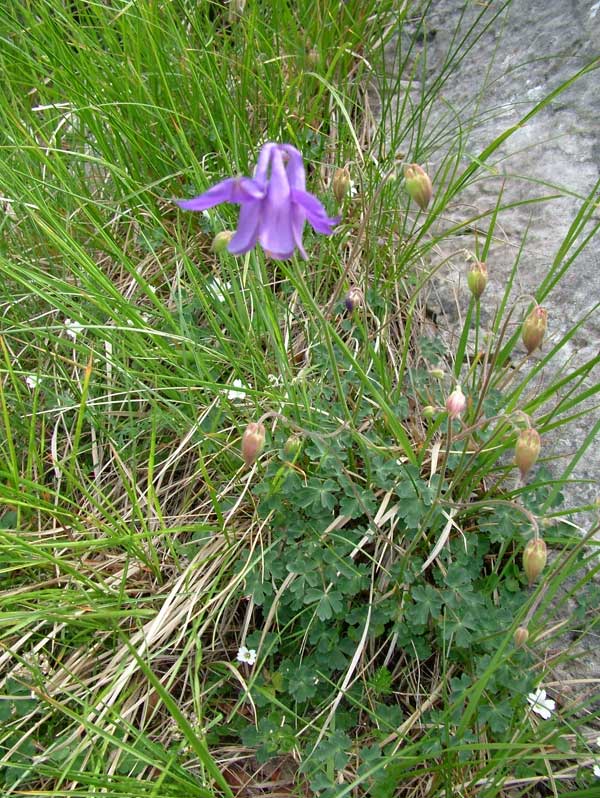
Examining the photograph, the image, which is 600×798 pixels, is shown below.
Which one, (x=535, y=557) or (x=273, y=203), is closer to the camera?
(x=273, y=203)

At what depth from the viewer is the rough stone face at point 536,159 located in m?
2.48

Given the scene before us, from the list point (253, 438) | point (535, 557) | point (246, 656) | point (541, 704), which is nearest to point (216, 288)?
point (253, 438)

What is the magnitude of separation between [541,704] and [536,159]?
6.92 ft

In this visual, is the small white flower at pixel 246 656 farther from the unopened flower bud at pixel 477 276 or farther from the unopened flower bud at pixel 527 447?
the unopened flower bud at pixel 477 276

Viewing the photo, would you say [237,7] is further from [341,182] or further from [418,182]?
[418,182]

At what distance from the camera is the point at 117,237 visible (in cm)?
301

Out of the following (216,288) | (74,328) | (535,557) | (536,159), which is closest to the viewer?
(535,557)

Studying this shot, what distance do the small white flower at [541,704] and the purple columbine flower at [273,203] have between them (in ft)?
4.49

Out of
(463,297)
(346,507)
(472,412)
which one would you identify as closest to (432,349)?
(463,297)

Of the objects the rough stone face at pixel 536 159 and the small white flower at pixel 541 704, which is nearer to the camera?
the small white flower at pixel 541 704

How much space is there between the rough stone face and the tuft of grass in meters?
0.08

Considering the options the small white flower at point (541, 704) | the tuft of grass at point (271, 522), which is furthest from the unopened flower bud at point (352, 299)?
the small white flower at point (541, 704)

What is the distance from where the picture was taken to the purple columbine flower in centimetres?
147

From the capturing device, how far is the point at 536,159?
9.48 feet
